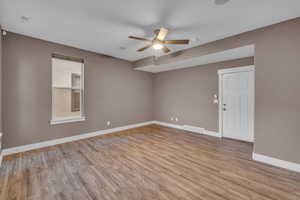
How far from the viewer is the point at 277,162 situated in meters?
2.49

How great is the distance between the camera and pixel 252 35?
278cm

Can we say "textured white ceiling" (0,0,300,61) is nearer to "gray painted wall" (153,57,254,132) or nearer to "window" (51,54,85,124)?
"window" (51,54,85,124)

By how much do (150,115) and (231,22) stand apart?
4.72m

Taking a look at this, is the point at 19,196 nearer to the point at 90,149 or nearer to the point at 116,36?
the point at 90,149

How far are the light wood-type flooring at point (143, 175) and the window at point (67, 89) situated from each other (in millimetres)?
948

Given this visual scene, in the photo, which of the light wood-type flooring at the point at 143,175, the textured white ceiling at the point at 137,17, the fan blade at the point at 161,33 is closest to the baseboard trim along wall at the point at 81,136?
the light wood-type flooring at the point at 143,175

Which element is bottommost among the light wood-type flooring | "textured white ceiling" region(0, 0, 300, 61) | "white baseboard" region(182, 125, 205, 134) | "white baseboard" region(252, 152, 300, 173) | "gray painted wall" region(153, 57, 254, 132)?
the light wood-type flooring

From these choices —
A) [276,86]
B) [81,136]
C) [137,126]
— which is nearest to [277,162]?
[276,86]

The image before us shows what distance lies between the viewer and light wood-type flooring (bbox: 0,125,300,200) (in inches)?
71.1

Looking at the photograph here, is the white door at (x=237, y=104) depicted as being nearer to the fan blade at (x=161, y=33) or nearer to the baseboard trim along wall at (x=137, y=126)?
the baseboard trim along wall at (x=137, y=126)

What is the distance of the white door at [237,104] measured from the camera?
3.76 m

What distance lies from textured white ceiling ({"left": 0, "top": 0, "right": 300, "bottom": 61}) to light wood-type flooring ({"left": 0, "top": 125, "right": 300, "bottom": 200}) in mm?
2776

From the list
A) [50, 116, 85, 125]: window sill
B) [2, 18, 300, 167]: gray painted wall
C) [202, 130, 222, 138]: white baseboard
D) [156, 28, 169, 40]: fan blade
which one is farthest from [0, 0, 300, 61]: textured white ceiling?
[202, 130, 222, 138]: white baseboard

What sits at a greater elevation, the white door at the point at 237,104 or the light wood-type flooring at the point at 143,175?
the white door at the point at 237,104
